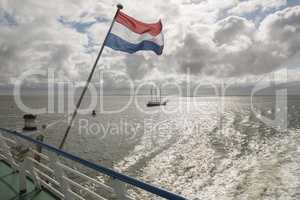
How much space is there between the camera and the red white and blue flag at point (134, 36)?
7242 millimetres

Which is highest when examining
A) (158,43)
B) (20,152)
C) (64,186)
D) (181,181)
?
(158,43)

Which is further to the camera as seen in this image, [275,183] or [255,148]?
[255,148]

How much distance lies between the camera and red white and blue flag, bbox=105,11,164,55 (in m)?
7.24

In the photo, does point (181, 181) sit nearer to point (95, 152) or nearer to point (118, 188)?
point (95, 152)

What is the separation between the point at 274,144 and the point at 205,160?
1455 cm

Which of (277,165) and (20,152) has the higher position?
(20,152)

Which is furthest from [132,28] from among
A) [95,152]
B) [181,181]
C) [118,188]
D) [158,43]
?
[95,152]

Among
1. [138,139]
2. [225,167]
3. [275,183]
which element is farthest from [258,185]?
[138,139]

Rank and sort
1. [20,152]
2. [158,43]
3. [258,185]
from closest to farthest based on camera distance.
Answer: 1. [20,152]
2. [158,43]
3. [258,185]

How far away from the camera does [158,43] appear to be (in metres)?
8.20

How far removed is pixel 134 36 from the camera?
300 inches

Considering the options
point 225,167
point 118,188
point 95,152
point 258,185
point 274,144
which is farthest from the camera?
point 274,144

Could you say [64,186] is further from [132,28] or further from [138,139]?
[138,139]

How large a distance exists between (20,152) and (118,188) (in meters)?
3.01
